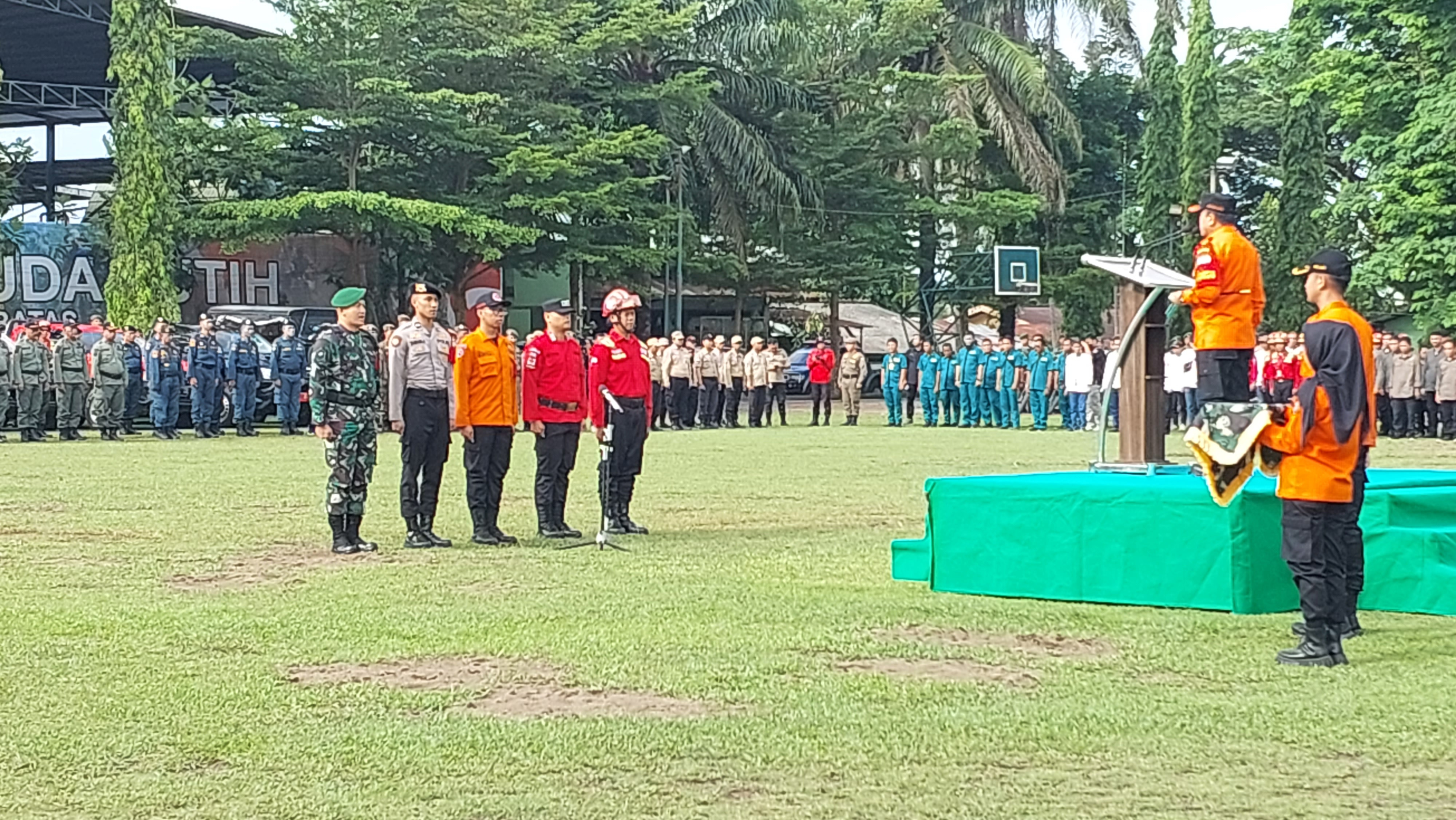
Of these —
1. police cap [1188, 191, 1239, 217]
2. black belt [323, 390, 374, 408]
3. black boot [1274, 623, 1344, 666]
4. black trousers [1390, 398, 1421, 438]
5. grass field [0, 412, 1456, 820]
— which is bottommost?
grass field [0, 412, 1456, 820]

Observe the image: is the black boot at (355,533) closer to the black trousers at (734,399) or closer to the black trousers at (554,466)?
the black trousers at (554,466)

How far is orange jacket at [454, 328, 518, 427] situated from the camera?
41.4 ft

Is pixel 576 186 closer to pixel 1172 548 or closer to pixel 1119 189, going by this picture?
pixel 1119 189

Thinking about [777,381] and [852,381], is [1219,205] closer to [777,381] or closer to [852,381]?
[777,381]

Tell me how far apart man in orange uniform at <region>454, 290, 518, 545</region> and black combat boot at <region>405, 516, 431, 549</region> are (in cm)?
41

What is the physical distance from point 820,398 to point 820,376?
0.74 m

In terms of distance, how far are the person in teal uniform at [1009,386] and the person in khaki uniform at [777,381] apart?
397 cm

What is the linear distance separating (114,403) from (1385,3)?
898 inches

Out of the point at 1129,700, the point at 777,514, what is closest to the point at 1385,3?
the point at 777,514

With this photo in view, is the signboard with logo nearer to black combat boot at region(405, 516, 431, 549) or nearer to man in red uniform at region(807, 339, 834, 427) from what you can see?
man in red uniform at region(807, 339, 834, 427)

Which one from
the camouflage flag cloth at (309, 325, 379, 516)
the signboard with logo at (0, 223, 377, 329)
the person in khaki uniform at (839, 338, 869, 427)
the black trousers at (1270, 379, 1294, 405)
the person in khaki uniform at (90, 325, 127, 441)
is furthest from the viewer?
Answer: the signboard with logo at (0, 223, 377, 329)

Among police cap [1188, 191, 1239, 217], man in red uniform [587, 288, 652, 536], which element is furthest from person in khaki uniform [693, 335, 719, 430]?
police cap [1188, 191, 1239, 217]

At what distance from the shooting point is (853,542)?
12.6 metres

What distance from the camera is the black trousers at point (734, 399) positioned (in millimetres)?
32938
